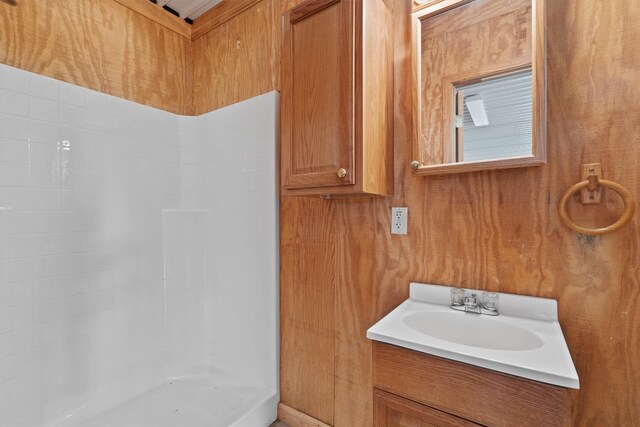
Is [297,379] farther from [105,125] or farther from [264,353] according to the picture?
[105,125]

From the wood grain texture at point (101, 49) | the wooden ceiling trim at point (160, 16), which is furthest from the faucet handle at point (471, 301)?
the wooden ceiling trim at point (160, 16)

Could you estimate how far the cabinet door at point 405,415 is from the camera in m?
0.87

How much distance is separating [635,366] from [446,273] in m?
0.61

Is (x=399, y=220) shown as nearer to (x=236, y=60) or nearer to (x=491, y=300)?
(x=491, y=300)

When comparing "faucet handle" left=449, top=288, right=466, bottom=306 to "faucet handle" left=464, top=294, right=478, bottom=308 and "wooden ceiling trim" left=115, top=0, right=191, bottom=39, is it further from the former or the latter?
"wooden ceiling trim" left=115, top=0, right=191, bottom=39

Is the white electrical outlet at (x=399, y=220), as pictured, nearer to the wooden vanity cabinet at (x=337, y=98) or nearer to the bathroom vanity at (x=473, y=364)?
the wooden vanity cabinet at (x=337, y=98)

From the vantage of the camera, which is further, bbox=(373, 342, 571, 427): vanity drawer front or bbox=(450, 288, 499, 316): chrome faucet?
bbox=(450, 288, 499, 316): chrome faucet

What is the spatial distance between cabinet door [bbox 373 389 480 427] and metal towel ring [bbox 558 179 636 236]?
0.70 m

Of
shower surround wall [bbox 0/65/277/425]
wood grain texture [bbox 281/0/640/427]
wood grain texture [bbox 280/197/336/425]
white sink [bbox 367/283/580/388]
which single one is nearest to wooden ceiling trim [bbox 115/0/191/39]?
shower surround wall [bbox 0/65/277/425]

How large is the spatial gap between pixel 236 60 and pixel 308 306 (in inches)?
64.2

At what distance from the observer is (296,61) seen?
53.4 inches

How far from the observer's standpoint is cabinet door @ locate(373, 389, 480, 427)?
0.87 m

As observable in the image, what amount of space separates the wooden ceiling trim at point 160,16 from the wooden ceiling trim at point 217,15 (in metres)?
0.07

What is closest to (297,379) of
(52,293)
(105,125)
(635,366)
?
(52,293)
